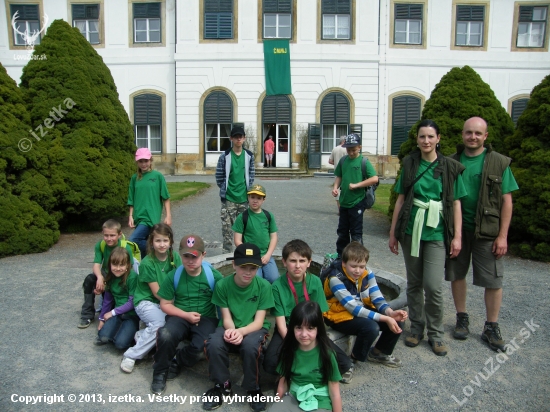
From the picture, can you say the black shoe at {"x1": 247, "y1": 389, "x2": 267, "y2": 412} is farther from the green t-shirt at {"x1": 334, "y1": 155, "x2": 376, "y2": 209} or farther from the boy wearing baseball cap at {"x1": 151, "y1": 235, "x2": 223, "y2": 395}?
the green t-shirt at {"x1": 334, "y1": 155, "x2": 376, "y2": 209}

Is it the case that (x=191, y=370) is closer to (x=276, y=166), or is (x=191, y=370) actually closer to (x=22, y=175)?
(x=22, y=175)

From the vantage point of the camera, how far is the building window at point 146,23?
20.7 m

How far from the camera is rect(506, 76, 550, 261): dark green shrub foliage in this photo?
6672 mm

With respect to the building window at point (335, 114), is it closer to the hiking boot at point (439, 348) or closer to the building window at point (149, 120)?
the building window at point (149, 120)

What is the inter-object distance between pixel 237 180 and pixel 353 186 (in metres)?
1.56

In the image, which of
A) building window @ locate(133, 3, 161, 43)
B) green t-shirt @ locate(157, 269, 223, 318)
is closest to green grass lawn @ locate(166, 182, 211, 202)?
green t-shirt @ locate(157, 269, 223, 318)

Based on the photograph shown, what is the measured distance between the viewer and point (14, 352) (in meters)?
3.93

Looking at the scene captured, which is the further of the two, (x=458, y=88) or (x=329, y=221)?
(x=329, y=221)

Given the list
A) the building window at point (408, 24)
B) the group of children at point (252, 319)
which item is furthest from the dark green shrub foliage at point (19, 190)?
the building window at point (408, 24)

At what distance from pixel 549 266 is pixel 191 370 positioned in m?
5.34

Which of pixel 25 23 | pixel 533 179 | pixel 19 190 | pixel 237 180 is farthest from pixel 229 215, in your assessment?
pixel 25 23

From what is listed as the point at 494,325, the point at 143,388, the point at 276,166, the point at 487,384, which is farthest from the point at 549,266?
the point at 276,166

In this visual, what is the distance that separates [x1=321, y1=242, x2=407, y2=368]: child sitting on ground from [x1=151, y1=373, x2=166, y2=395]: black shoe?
52.4 inches

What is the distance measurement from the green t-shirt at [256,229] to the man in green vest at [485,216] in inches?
70.8
